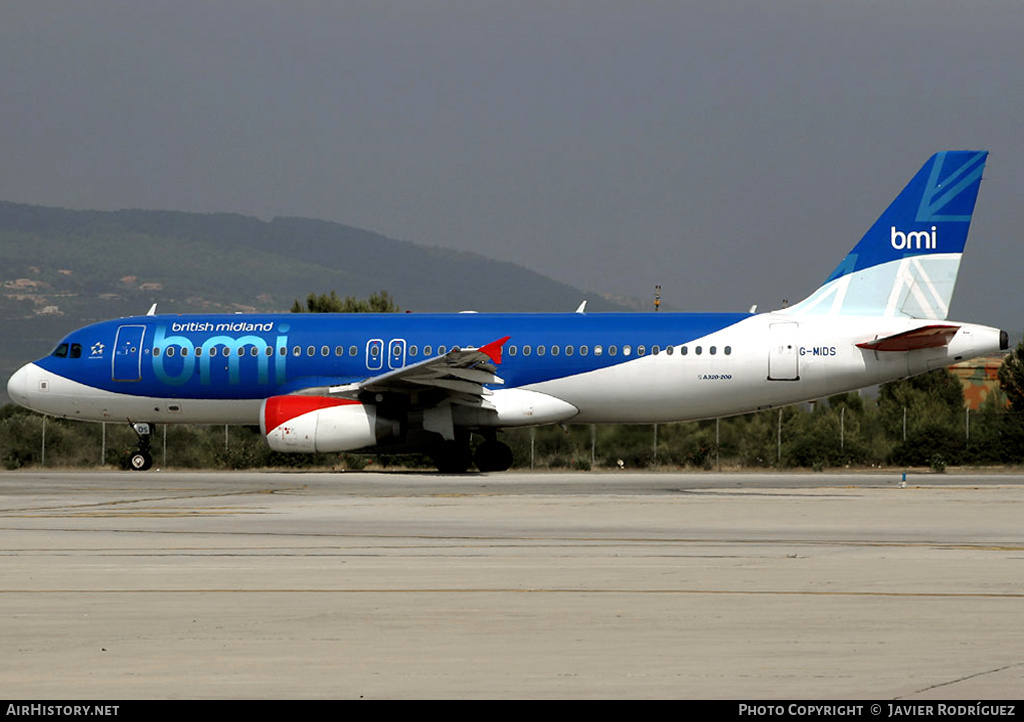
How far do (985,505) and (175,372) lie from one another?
19.9 m

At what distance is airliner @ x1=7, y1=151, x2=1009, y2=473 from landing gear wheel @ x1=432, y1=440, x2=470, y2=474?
0.04 meters

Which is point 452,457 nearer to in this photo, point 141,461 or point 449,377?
point 449,377

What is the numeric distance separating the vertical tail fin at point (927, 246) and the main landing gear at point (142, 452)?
17.2 metres

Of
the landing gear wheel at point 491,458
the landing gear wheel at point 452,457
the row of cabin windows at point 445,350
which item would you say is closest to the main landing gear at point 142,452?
the row of cabin windows at point 445,350

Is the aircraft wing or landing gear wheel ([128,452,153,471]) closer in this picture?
the aircraft wing

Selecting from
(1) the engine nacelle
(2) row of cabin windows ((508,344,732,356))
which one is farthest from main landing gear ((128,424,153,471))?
(2) row of cabin windows ((508,344,732,356))

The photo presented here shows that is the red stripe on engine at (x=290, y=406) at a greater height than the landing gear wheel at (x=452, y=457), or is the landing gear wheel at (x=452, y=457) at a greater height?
the red stripe on engine at (x=290, y=406)

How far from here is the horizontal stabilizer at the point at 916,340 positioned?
30.3 meters

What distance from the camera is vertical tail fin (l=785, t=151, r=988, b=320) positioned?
32031mm

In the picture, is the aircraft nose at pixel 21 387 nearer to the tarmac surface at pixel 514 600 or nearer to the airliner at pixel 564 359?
the airliner at pixel 564 359

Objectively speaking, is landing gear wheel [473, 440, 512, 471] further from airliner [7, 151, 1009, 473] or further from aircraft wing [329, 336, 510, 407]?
aircraft wing [329, 336, 510, 407]

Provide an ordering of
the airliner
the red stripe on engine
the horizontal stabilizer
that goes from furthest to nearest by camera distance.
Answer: the airliner
the red stripe on engine
the horizontal stabilizer

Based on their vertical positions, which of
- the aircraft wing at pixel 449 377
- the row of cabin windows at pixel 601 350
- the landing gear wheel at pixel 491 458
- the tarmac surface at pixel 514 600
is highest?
the row of cabin windows at pixel 601 350
